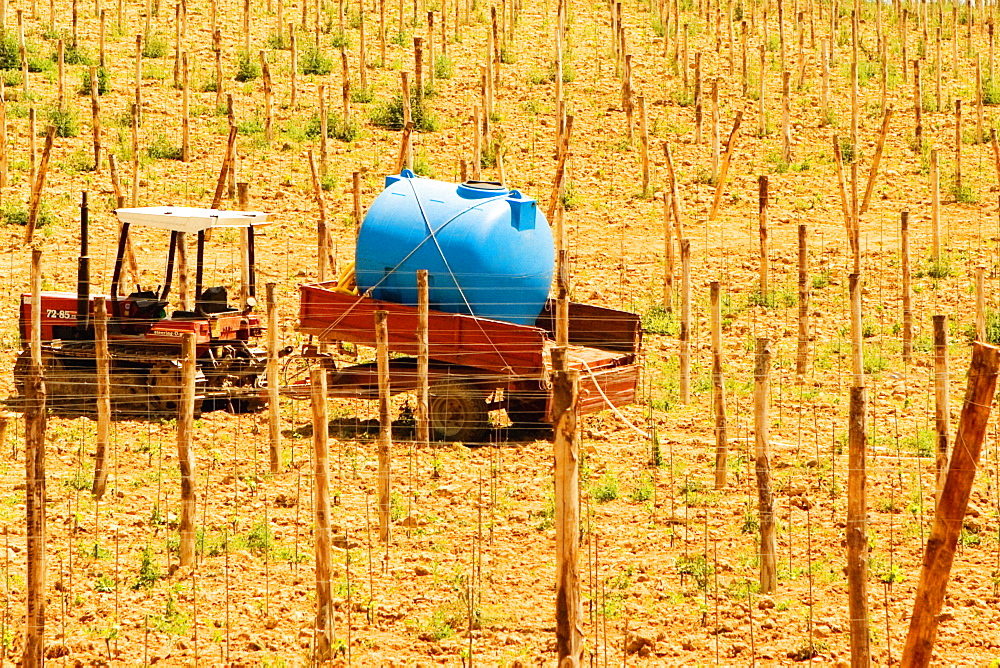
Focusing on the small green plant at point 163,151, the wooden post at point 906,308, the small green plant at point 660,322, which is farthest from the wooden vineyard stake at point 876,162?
the small green plant at point 163,151

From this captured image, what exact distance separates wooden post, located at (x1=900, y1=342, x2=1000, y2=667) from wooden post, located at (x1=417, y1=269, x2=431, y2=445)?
257 inches

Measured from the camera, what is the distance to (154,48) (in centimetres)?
3114

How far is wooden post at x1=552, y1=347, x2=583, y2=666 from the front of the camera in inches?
353

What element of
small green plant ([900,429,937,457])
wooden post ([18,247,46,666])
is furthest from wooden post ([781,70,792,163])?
wooden post ([18,247,46,666])

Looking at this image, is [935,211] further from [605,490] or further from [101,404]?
[101,404]

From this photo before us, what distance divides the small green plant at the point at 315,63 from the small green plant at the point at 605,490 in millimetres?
18471

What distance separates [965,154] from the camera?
28344 millimetres

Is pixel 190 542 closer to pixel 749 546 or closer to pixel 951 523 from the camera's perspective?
pixel 749 546

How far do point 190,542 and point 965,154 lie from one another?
20.3 meters

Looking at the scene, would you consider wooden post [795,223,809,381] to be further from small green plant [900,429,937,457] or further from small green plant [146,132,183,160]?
small green plant [146,132,183,160]

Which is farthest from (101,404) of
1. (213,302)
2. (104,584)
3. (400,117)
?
(400,117)

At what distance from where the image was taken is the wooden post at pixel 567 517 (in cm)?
897

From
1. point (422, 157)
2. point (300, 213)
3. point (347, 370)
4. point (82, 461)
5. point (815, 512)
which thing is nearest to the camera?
point (815, 512)

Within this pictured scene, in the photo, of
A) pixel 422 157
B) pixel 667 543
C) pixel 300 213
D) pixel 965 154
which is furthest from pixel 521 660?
pixel 965 154
